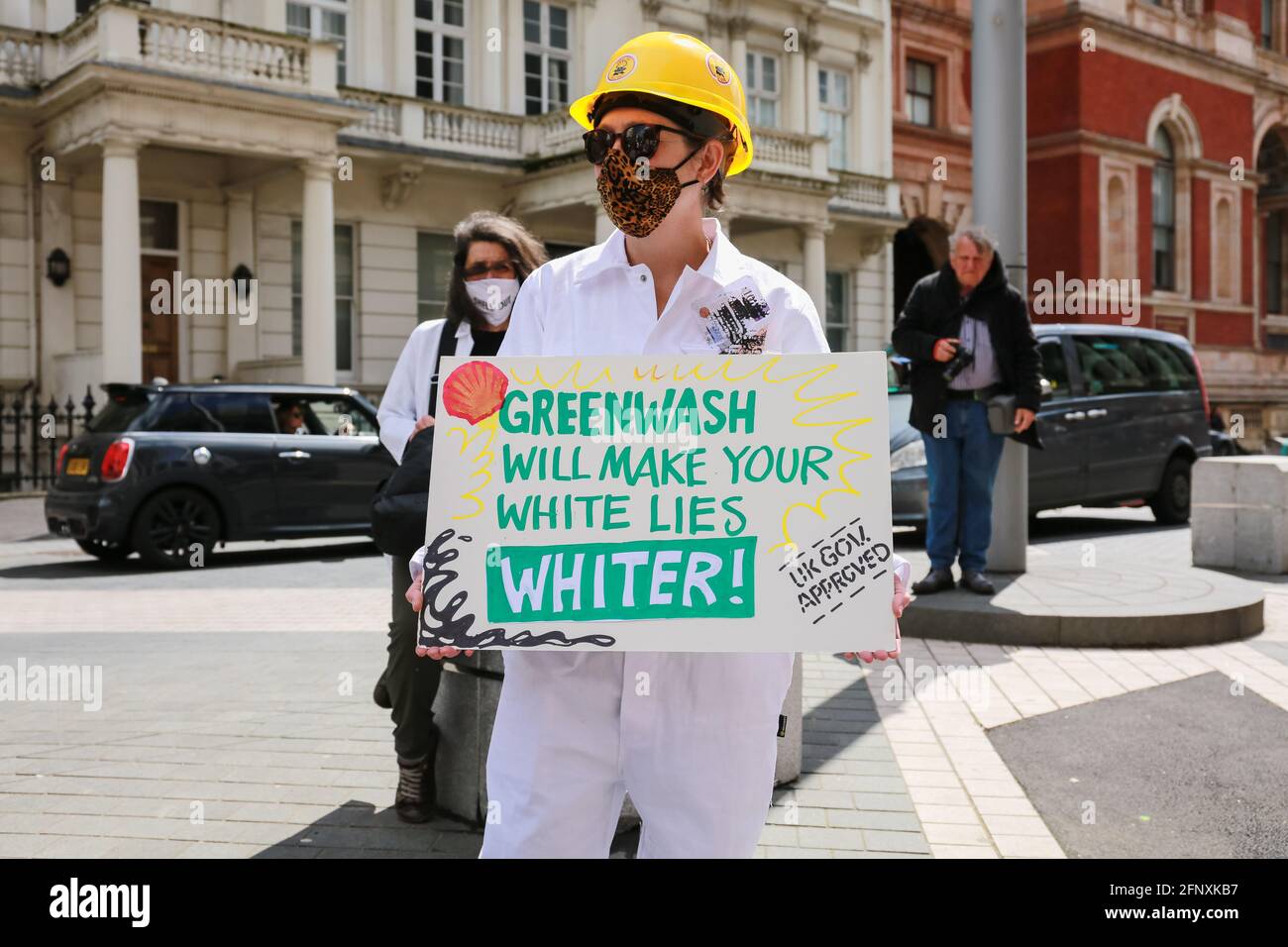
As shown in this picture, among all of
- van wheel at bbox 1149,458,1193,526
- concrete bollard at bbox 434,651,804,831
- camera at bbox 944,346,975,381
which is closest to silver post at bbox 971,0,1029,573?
camera at bbox 944,346,975,381

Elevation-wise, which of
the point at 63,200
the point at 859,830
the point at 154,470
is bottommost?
the point at 859,830

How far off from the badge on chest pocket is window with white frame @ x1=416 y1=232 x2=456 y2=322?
2192 cm

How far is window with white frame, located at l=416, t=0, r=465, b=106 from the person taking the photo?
2359cm

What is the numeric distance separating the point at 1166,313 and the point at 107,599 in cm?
3311

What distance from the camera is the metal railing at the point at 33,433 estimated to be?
57.0 ft

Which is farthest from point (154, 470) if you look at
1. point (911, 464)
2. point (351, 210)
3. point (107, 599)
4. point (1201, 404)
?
point (351, 210)

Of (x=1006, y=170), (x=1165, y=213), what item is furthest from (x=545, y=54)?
(x=1165, y=213)

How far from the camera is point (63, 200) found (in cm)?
1981

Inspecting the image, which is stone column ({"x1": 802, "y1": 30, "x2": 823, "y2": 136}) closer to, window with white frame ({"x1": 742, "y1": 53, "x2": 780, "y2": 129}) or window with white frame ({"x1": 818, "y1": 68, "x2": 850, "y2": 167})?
window with white frame ({"x1": 818, "y1": 68, "x2": 850, "y2": 167})

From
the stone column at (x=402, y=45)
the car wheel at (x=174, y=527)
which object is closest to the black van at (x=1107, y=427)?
the car wheel at (x=174, y=527)

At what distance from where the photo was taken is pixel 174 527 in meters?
11.3

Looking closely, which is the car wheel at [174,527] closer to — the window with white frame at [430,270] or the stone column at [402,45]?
the window with white frame at [430,270]

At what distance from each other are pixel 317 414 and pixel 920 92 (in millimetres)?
24811

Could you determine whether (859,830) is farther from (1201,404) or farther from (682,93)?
(1201,404)
